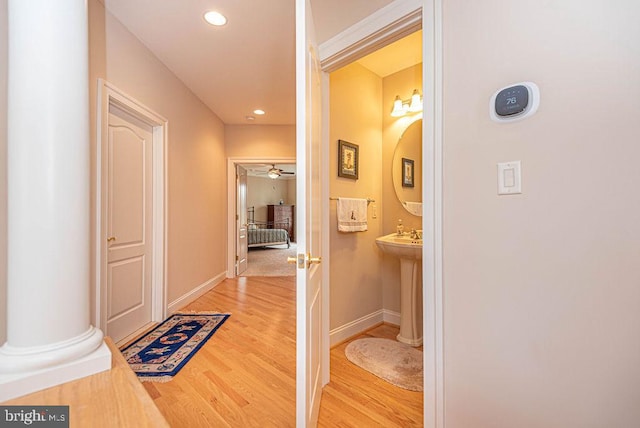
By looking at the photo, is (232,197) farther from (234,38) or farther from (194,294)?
(234,38)

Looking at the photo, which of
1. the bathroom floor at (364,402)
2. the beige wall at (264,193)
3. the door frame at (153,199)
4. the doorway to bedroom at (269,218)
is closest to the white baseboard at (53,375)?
the bathroom floor at (364,402)

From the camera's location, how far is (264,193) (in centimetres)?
1112

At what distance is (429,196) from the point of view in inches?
49.0

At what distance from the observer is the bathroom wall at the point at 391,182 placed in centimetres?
278

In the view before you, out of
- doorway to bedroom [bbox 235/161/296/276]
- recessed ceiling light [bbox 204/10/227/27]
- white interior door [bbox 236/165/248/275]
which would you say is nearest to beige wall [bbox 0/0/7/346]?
recessed ceiling light [bbox 204/10/227/27]

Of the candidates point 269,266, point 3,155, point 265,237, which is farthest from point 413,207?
point 265,237

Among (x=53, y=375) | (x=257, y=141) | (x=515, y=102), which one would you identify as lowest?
(x=53, y=375)

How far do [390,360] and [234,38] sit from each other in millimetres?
2905

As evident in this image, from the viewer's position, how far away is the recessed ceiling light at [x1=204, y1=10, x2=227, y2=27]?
7.03 feet

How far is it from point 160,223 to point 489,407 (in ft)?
9.66

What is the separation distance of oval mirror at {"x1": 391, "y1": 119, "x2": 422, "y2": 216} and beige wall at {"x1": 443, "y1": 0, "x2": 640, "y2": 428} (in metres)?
1.58

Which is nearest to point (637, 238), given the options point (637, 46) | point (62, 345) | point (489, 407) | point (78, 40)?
point (637, 46)

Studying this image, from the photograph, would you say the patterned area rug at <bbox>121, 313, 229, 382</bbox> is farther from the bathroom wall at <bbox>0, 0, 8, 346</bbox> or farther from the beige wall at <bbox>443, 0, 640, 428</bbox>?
the beige wall at <bbox>443, 0, 640, 428</bbox>

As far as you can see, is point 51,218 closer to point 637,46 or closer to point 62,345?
point 62,345
